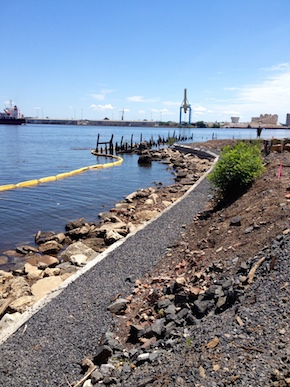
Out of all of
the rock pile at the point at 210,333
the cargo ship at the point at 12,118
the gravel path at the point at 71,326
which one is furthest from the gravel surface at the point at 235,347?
the cargo ship at the point at 12,118

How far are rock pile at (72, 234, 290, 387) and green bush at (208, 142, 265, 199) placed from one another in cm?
543

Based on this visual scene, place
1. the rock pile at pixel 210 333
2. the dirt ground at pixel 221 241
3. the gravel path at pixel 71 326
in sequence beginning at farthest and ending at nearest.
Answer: the dirt ground at pixel 221 241 → the gravel path at pixel 71 326 → the rock pile at pixel 210 333

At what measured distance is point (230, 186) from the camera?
12.5 m

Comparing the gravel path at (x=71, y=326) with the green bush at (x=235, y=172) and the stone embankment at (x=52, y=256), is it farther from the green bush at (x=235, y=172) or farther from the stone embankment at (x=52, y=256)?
the green bush at (x=235, y=172)

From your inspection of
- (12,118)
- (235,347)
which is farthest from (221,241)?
(12,118)

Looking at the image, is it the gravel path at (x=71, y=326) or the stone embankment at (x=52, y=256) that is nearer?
the gravel path at (x=71, y=326)

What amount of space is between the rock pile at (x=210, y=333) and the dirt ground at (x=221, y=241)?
122 millimetres

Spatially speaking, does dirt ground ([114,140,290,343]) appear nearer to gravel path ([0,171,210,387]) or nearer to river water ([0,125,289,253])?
gravel path ([0,171,210,387])

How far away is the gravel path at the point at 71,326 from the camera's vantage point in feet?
15.7

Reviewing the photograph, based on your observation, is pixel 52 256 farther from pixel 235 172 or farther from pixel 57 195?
pixel 57 195

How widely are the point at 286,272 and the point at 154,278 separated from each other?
2.77m

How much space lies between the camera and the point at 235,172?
1191 cm

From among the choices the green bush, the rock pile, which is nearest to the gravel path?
the rock pile

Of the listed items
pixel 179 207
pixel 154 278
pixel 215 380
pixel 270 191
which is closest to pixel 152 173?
pixel 179 207
